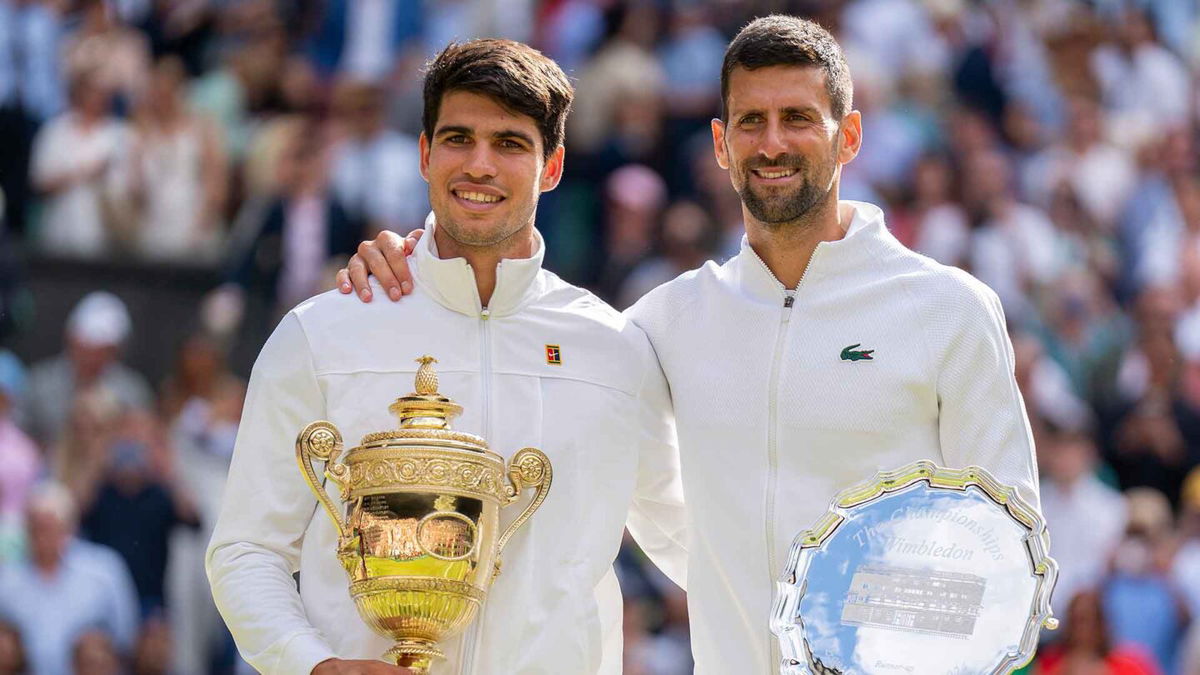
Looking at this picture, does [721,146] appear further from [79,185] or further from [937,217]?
[79,185]

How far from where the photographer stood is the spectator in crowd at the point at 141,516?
9.12 metres

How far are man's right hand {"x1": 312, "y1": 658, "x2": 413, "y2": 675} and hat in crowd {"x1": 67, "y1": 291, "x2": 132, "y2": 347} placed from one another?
5703 mm

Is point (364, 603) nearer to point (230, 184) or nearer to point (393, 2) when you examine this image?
point (230, 184)

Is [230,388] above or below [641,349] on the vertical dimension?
above

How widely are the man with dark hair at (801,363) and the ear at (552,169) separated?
1.17ft

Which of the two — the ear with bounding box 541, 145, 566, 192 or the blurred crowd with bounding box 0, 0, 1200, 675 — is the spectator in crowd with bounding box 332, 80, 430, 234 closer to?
the blurred crowd with bounding box 0, 0, 1200, 675

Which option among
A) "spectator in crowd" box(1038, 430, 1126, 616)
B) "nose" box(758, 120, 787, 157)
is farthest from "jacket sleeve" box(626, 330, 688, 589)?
"spectator in crowd" box(1038, 430, 1126, 616)

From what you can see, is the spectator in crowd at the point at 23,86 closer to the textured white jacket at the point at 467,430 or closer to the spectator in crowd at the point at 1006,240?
the spectator in crowd at the point at 1006,240

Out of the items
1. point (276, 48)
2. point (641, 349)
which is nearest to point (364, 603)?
point (641, 349)

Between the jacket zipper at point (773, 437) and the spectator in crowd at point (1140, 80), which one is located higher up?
the spectator in crowd at point (1140, 80)

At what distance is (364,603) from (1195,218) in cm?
808

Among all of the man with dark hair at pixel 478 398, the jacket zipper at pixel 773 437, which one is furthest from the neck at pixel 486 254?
the jacket zipper at pixel 773 437

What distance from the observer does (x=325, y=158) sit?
10.5 metres

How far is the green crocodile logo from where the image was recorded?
477cm
